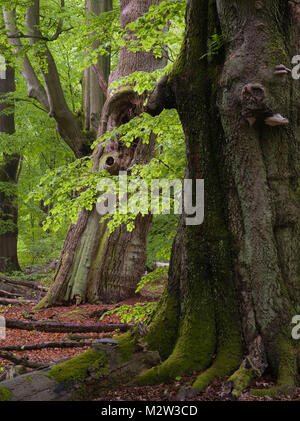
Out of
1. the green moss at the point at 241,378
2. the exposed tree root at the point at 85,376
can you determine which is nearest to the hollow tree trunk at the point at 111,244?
the exposed tree root at the point at 85,376

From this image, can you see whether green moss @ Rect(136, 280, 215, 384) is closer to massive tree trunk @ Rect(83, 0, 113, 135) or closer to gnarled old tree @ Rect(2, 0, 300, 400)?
gnarled old tree @ Rect(2, 0, 300, 400)

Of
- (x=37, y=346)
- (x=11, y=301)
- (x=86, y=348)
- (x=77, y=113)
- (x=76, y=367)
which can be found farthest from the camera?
(x=77, y=113)

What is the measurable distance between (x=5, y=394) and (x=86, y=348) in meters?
3.45

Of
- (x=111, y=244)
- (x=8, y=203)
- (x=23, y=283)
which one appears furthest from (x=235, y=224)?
(x=8, y=203)

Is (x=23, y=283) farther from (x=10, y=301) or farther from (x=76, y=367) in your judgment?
(x=76, y=367)

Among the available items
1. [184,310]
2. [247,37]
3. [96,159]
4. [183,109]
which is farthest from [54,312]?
[247,37]

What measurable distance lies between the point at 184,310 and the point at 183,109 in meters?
2.08

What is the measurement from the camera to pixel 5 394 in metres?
3.04

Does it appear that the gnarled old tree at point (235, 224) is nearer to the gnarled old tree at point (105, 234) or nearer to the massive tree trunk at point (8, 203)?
the gnarled old tree at point (105, 234)

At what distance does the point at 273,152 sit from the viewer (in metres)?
3.73

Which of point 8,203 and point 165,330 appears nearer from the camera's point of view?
point 165,330

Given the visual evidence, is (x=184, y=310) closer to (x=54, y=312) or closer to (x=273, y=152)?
(x=273, y=152)

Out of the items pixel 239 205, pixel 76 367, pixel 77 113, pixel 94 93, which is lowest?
pixel 76 367

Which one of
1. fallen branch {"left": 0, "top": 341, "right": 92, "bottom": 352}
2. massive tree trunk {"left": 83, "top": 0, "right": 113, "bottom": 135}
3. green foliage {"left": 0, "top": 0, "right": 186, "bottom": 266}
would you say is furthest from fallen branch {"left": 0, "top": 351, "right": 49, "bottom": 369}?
massive tree trunk {"left": 83, "top": 0, "right": 113, "bottom": 135}
